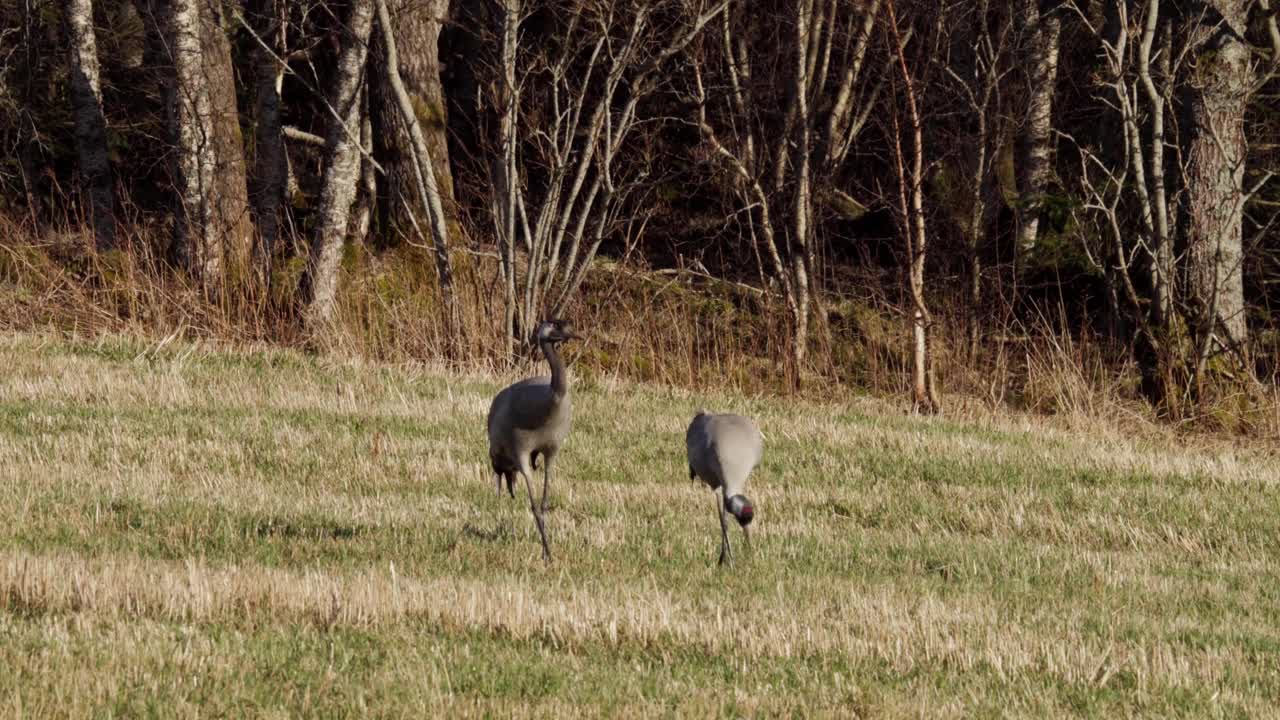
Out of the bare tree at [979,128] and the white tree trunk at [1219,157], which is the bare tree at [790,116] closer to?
the bare tree at [979,128]

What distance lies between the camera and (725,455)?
790 centimetres

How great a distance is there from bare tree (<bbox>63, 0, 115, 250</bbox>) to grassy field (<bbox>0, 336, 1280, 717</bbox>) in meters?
6.34

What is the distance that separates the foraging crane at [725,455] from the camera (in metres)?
7.90

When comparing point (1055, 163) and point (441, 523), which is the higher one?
point (1055, 163)

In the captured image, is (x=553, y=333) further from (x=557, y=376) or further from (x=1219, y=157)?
(x=1219, y=157)

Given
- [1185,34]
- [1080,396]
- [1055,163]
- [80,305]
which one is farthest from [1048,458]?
[1055,163]

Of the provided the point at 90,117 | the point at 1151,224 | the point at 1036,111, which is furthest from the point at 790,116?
the point at 90,117

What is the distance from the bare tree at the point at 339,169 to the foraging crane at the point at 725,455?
28.1 ft

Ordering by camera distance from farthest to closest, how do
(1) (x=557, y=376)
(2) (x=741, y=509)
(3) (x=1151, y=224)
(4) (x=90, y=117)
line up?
1. (4) (x=90, y=117)
2. (3) (x=1151, y=224)
3. (1) (x=557, y=376)
4. (2) (x=741, y=509)

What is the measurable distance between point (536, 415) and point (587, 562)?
80 centimetres

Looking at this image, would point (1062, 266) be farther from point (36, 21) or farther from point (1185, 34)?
point (36, 21)

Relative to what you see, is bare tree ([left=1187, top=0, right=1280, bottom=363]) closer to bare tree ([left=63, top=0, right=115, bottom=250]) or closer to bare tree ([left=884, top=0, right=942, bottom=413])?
bare tree ([left=884, top=0, right=942, bottom=413])

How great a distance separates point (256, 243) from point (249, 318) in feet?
6.15

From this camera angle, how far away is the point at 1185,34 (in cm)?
1733
